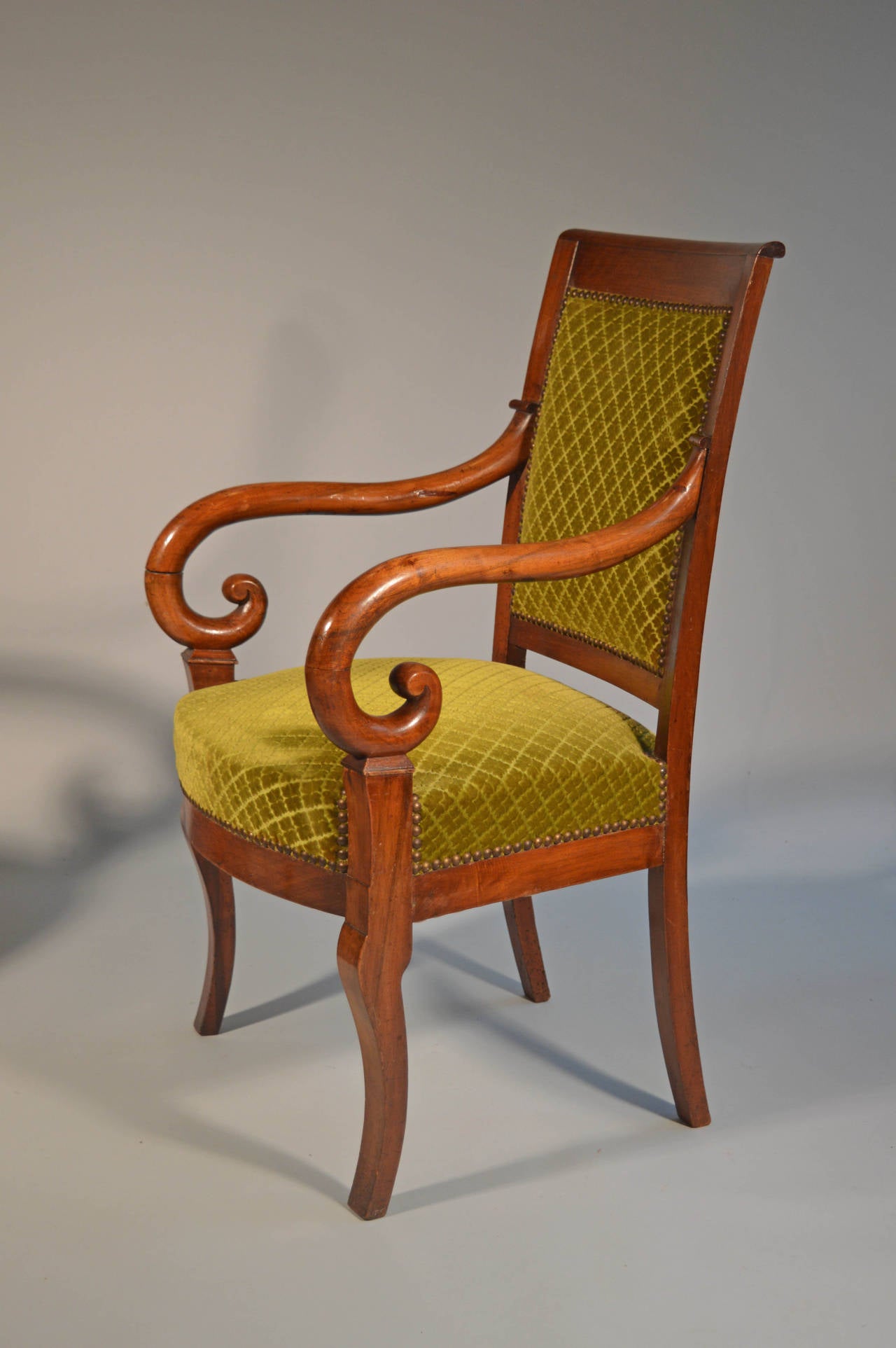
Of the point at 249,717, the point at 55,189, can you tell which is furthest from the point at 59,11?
the point at 249,717

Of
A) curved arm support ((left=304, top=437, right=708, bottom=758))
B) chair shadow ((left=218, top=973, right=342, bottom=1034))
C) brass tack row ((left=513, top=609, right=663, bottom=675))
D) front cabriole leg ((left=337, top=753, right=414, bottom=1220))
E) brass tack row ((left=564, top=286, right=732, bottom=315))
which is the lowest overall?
chair shadow ((left=218, top=973, right=342, bottom=1034))

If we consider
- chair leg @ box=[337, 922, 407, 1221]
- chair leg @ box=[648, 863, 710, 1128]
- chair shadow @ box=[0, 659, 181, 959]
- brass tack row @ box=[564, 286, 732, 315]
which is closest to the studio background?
chair shadow @ box=[0, 659, 181, 959]

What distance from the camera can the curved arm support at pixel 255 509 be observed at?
1.97m

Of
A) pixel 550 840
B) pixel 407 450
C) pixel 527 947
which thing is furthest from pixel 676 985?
pixel 407 450

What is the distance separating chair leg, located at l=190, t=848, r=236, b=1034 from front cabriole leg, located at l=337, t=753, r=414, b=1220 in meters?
0.46

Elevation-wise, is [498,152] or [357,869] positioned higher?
[498,152]

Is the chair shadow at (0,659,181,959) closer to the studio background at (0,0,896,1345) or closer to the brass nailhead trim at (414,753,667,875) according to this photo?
the studio background at (0,0,896,1345)

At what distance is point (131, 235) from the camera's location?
2.75 meters

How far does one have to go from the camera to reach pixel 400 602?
1566 mm

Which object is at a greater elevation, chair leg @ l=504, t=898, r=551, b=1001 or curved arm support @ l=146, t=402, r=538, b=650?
curved arm support @ l=146, t=402, r=538, b=650

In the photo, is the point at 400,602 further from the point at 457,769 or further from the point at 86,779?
the point at 86,779

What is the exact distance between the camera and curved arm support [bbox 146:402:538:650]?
1968mm

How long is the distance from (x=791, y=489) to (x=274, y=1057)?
170 cm

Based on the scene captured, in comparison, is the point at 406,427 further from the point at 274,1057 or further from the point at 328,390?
the point at 274,1057
